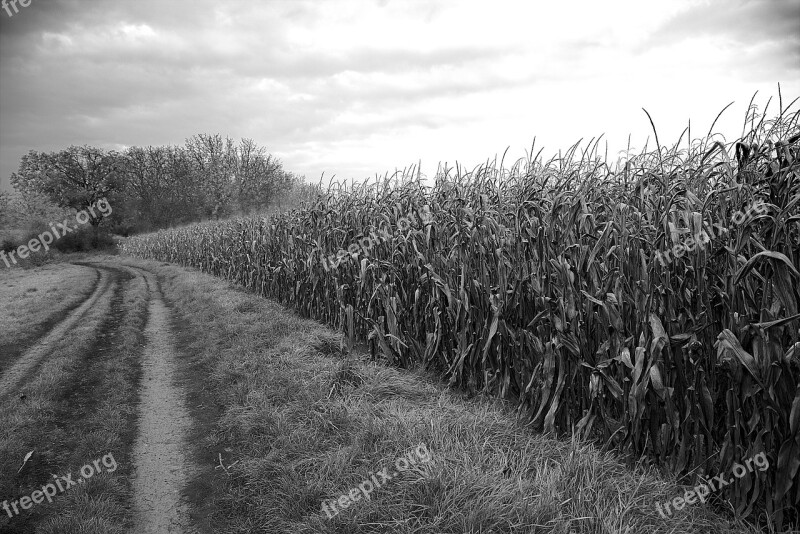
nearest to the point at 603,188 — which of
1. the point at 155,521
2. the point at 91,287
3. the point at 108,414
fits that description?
the point at 155,521

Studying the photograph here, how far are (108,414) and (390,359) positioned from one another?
2950 millimetres

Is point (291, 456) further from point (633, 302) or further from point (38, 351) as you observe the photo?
point (38, 351)

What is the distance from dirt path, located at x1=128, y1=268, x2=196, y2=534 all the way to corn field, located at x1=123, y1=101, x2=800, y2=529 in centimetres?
231

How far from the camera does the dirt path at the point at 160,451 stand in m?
3.38

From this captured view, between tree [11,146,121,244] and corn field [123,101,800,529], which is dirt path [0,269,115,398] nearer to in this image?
corn field [123,101,800,529]

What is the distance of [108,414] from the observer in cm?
507

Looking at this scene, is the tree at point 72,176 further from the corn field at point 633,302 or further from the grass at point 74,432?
the corn field at point 633,302

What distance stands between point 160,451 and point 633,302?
158 inches

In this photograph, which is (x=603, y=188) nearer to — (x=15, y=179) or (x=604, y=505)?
(x=604, y=505)

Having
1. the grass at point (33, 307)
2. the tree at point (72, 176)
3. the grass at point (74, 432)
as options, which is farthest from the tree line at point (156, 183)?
the grass at point (74, 432)

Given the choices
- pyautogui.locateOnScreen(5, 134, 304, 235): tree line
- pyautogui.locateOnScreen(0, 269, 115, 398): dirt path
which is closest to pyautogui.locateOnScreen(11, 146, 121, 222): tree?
pyautogui.locateOnScreen(5, 134, 304, 235): tree line

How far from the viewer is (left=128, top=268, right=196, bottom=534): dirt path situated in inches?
133

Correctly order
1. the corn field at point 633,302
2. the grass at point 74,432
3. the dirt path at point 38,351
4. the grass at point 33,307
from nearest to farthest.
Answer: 1. the corn field at point 633,302
2. the grass at point 74,432
3. the dirt path at point 38,351
4. the grass at point 33,307

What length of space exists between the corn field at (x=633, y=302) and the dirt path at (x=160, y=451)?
2.31 meters
